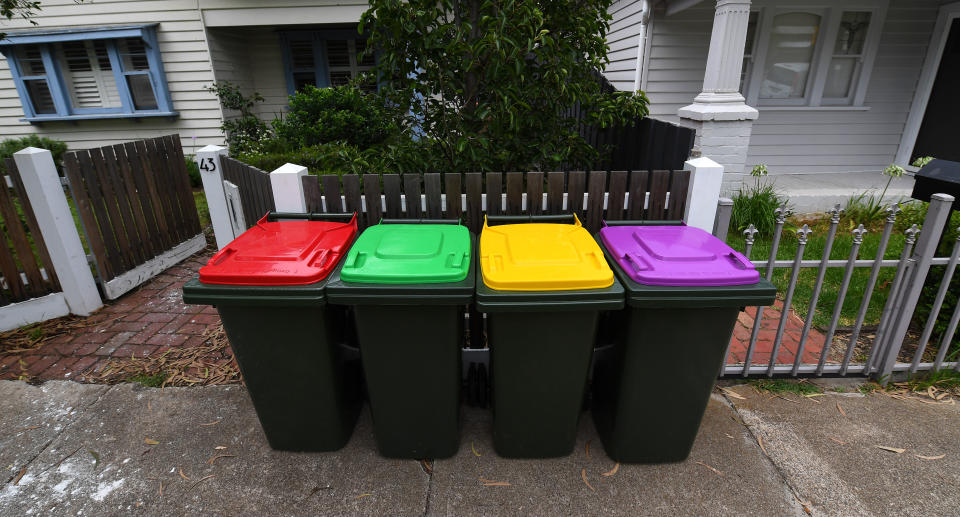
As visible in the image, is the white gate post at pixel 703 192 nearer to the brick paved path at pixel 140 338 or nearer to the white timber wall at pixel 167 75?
the brick paved path at pixel 140 338

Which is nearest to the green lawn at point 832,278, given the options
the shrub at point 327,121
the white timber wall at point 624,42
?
the white timber wall at point 624,42

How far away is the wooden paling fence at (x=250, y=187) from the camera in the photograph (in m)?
3.50

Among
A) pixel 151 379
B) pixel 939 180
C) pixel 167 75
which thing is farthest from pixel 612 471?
pixel 167 75

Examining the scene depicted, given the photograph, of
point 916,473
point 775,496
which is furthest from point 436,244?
point 916,473

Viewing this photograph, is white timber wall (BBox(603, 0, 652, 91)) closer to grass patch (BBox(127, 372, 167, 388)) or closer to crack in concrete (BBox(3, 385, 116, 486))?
grass patch (BBox(127, 372, 167, 388))

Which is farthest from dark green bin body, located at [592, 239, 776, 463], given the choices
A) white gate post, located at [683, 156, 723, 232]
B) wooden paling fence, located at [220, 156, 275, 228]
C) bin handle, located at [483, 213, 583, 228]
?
wooden paling fence, located at [220, 156, 275, 228]

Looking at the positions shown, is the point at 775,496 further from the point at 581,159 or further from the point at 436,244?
the point at 581,159

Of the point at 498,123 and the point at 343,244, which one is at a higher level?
→ the point at 498,123

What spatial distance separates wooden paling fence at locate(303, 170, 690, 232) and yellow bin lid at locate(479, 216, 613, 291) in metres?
0.51

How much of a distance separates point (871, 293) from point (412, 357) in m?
2.92

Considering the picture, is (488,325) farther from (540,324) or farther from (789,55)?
(789,55)

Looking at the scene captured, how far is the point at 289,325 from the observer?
221 centimetres

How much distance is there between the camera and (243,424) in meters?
2.82

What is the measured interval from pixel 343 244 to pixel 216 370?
173cm
